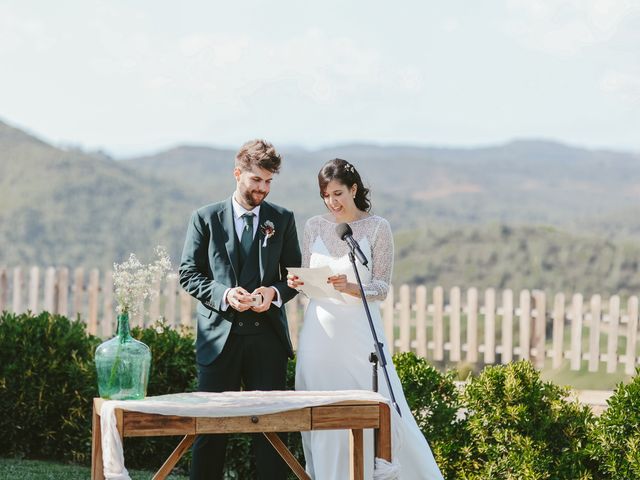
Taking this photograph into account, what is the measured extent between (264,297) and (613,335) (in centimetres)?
1028

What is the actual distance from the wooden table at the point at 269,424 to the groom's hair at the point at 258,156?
118 cm

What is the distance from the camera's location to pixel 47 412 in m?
6.91

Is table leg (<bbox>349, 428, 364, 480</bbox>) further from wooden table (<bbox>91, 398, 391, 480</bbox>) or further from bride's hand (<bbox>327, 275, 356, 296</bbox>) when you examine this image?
bride's hand (<bbox>327, 275, 356, 296</bbox>)

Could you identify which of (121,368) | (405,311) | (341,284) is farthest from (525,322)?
(121,368)

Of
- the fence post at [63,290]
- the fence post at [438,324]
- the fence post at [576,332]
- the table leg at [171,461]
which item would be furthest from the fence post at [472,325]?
the table leg at [171,461]

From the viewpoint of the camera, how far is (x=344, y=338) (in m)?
5.35

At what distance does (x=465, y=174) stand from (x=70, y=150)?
67.4 ft

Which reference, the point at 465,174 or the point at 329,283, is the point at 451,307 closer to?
the point at 329,283

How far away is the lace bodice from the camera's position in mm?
5316

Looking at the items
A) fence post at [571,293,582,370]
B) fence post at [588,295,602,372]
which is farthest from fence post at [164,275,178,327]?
fence post at [588,295,602,372]

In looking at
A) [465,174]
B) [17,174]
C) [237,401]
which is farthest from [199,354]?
[465,174]

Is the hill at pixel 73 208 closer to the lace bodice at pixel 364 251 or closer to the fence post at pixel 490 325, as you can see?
the fence post at pixel 490 325

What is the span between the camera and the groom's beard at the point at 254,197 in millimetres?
4922

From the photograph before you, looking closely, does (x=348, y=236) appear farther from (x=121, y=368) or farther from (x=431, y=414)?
(x=431, y=414)
